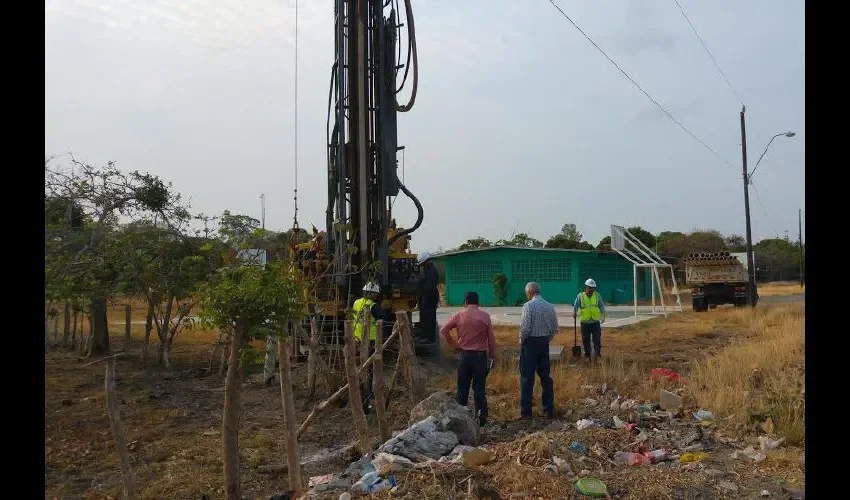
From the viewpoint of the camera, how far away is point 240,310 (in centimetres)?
488

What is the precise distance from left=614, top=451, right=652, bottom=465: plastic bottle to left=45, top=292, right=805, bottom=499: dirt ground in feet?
1.15

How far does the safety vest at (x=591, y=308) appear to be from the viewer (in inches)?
467

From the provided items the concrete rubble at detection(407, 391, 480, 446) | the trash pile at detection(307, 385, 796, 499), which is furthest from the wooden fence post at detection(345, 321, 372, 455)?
the concrete rubble at detection(407, 391, 480, 446)

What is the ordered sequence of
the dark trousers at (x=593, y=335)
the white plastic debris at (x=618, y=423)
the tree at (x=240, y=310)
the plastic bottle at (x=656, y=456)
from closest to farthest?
the tree at (x=240, y=310) < the plastic bottle at (x=656, y=456) < the white plastic debris at (x=618, y=423) < the dark trousers at (x=593, y=335)

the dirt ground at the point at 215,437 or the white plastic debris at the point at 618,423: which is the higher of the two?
the white plastic debris at the point at 618,423

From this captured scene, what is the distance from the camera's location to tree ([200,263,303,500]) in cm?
484

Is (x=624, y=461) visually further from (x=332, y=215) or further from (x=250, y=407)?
(x=332, y=215)

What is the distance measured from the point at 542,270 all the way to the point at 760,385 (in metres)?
25.4

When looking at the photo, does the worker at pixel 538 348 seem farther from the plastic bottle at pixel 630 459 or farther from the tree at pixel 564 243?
the tree at pixel 564 243

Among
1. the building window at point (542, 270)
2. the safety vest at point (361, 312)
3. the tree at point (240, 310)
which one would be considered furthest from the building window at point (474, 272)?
the tree at point (240, 310)

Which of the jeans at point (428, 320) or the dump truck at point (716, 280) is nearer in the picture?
A: the jeans at point (428, 320)

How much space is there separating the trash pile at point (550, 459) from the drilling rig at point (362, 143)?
4.20 meters
